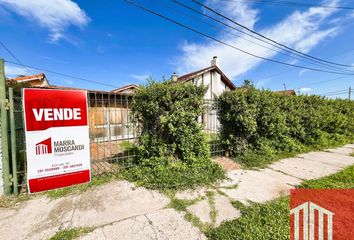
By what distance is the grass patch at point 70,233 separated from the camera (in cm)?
206

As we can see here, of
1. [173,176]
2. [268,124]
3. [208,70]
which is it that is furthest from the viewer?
[208,70]

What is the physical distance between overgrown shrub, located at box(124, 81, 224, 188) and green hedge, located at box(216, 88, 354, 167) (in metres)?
1.35

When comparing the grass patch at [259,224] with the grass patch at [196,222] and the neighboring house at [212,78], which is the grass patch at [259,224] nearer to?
the grass patch at [196,222]

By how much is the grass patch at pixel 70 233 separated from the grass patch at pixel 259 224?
1.60m

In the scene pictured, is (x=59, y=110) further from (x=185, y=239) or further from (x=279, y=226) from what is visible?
(x=279, y=226)

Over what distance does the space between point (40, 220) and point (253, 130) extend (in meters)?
5.00

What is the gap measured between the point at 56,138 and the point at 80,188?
3.50ft

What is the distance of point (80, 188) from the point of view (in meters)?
3.25

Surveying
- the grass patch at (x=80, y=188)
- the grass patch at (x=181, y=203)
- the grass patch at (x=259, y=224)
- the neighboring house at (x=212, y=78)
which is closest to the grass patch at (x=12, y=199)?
the grass patch at (x=80, y=188)

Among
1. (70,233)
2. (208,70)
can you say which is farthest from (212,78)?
(70,233)

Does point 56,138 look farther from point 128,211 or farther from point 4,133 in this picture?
point 128,211

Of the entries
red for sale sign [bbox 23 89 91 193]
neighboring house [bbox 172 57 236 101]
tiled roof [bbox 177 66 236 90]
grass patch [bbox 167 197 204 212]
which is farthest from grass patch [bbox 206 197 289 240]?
tiled roof [bbox 177 66 236 90]

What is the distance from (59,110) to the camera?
Result: 123 inches

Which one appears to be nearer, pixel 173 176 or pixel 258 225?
pixel 258 225
